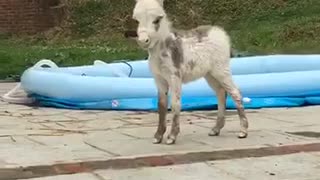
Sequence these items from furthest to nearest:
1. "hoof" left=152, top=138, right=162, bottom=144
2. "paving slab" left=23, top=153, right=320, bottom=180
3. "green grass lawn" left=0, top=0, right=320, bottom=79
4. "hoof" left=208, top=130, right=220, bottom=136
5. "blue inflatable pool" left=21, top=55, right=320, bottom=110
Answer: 1. "green grass lawn" left=0, top=0, right=320, bottom=79
2. "blue inflatable pool" left=21, top=55, right=320, bottom=110
3. "hoof" left=208, top=130, right=220, bottom=136
4. "hoof" left=152, top=138, right=162, bottom=144
5. "paving slab" left=23, top=153, right=320, bottom=180

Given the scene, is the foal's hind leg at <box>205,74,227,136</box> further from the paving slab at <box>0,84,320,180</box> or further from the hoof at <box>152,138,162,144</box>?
the hoof at <box>152,138,162,144</box>

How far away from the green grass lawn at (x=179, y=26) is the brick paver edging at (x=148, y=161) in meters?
10.2

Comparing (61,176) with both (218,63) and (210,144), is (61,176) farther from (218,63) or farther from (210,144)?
(218,63)

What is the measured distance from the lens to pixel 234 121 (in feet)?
34.1

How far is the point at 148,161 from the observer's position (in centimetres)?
739

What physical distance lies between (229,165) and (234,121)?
10.3 ft

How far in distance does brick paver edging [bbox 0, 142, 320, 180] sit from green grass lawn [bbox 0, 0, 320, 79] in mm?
10174

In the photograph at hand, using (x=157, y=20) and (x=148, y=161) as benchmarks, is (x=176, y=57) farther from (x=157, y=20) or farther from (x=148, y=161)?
(x=148, y=161)

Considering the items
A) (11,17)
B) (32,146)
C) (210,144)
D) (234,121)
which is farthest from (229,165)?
(11,17)

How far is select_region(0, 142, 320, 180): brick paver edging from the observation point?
7.02 m

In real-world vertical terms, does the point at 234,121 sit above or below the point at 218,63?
below

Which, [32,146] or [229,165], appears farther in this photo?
[32,146]

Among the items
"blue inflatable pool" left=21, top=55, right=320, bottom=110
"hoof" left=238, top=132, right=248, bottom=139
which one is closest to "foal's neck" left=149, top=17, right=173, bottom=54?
"hoof" left=238, top=132, right=248, bottom=139

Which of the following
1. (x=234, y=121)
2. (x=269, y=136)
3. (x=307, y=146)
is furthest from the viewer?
(x=234, y=121)
